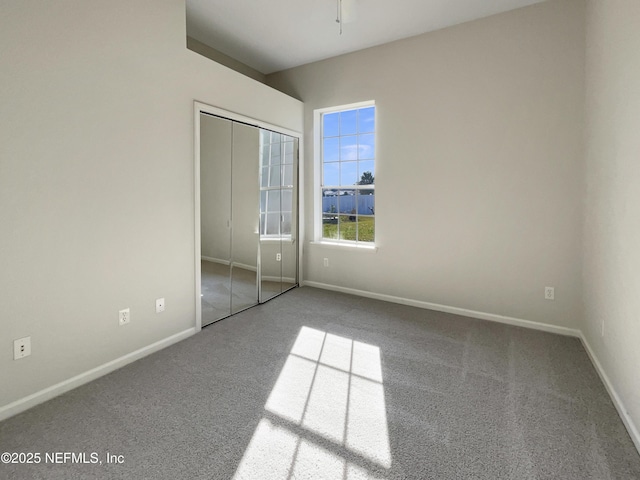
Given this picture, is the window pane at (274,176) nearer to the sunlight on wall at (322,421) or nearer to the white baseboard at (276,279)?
the white baseboard at (276,279)

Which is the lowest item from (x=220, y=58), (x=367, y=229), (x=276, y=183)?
(x=367, y=229)

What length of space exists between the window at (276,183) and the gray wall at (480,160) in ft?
2.88

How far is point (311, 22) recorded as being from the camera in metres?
3.31

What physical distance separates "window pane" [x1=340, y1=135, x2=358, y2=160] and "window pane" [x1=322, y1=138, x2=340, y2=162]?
0.06m

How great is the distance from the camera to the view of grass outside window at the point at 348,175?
4077 mm

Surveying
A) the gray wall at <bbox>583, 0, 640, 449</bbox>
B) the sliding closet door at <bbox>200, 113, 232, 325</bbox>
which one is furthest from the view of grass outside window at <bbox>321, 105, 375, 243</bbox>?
the gray wall at <bbox>583, 0, 640, 449</bbox>

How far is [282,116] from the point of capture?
401 centimetres

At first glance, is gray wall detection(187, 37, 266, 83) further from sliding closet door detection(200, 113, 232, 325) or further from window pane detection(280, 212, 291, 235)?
window pane detection(280, 212, 291, 235)

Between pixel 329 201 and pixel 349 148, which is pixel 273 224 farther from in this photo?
pixel 349 148

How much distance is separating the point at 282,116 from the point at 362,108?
1.00 m

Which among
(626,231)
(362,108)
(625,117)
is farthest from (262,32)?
(626,231)

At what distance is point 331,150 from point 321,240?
1.22 meters

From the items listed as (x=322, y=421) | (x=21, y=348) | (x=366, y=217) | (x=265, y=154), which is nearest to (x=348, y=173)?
(x=366, y=217)

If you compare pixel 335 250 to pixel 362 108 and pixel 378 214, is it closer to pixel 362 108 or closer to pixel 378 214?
pixel 378 214
